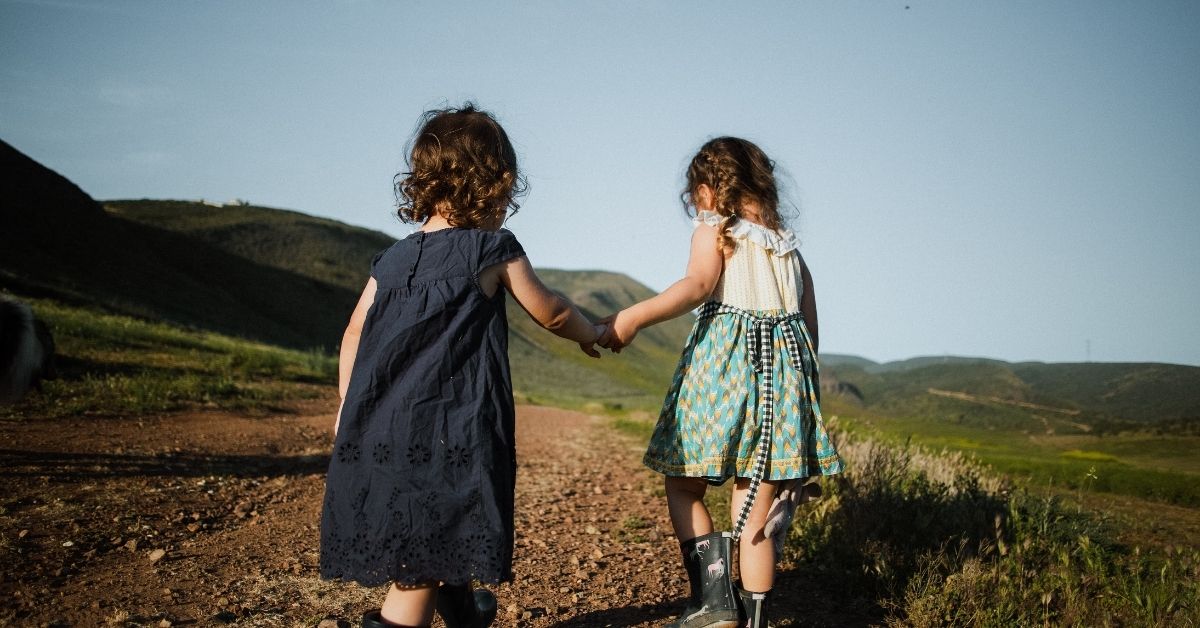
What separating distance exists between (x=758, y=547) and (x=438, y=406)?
134cm

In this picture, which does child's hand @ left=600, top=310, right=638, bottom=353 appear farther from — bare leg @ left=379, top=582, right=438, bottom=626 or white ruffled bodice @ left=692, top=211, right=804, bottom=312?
bare leg @ left=379, top=582, right=438, bottom=626

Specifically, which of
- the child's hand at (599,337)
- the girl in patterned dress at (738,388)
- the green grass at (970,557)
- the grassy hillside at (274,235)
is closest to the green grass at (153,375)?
the child's hand at (599,337)

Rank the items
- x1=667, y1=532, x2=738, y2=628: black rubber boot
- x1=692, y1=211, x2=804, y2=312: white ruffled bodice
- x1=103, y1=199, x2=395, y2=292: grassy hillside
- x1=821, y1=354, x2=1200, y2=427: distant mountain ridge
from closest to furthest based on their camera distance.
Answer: x1=667, y1=532, x2=738, y2=628: black rubber boot → x1=692, y1=211, x2=804, y2=312: white ruffled bodice → x1=821, y1=354, x2=1200, y2=427: distant mountain ridge → x1=103, y1=199, x2=395, y2=292: grassy hillside

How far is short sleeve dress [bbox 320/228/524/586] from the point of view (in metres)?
2.15

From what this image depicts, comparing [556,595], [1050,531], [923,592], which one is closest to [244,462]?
[556,595]

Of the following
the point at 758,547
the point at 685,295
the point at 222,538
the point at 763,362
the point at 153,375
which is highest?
the point at 685,295

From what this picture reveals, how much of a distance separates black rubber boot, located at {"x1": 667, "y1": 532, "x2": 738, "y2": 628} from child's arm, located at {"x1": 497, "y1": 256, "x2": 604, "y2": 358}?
0.91m

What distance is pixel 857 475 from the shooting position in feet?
15.4

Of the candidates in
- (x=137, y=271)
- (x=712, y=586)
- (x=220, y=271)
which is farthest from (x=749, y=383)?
(x=220, y=271)

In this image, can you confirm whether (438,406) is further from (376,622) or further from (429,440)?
(376,622)

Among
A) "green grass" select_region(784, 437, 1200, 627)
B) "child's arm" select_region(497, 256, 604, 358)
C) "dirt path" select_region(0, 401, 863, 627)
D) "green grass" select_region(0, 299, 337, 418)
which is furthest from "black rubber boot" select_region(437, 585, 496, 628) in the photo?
"green grass" select_region(0, 299, 337, 418)

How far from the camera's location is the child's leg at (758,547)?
2.69 meters

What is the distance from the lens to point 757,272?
285 cm

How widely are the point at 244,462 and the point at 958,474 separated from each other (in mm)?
5189
